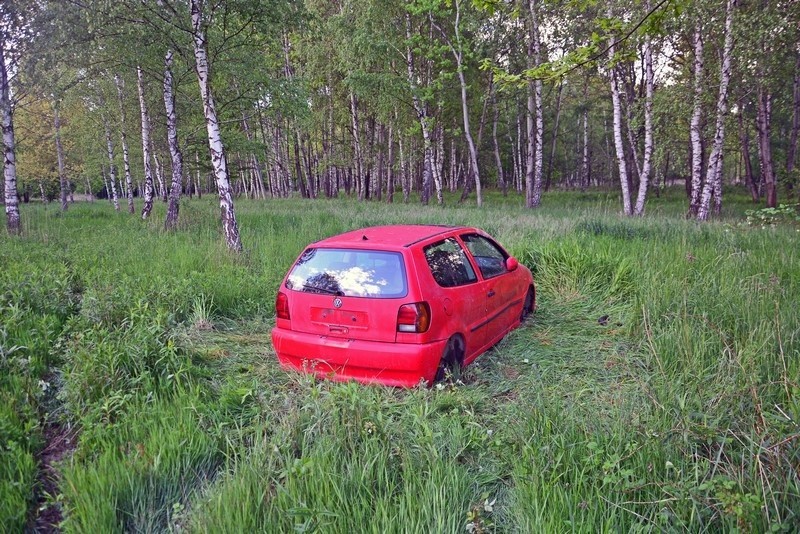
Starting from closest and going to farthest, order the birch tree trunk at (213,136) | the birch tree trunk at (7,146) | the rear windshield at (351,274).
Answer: the rear windshield at (351,274) < the birch tree trunk at (213,136) < the birch tree trunk at (7,146)

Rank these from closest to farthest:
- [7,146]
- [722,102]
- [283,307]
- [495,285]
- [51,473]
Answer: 1. [51,473]
2. [283,307]
3. [495,285]
4. [7,146]
5. [722,102]

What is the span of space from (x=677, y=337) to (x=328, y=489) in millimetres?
3485

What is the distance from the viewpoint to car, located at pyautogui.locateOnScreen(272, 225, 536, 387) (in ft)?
14.3

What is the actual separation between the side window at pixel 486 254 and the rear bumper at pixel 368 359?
1683 millimetres

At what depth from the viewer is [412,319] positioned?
4.34 meters

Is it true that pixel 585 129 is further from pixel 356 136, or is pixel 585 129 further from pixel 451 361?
pixel 451 361

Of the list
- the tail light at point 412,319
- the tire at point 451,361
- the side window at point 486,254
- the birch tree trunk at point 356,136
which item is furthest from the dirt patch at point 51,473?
the birch tree trunk at point 356,136

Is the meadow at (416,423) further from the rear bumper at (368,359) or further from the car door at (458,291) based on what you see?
the car door at (458,291)

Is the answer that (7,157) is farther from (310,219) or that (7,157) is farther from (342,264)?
(342,264)

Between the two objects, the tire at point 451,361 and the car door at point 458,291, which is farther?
the car door at point 458,291

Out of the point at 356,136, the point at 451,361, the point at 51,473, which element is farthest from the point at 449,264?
the point at 356,136

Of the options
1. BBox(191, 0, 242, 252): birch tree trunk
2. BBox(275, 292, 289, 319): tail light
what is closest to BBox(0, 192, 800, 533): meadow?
BBox(275, 292, 289, 319): tail light

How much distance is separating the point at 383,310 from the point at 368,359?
458mm

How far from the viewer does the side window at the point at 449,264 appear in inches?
192
